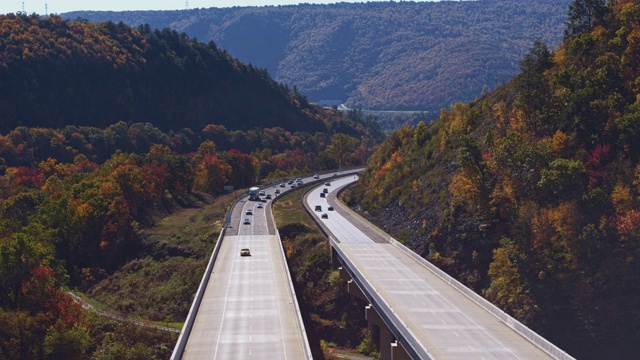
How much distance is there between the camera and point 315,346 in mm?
77438

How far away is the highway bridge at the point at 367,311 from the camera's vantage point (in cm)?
5512

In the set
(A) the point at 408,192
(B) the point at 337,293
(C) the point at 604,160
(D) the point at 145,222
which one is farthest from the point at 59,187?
(C) the point at 604,160

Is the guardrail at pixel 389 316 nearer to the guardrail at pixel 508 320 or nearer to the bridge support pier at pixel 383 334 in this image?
the bridge support pier at pixel 383 334

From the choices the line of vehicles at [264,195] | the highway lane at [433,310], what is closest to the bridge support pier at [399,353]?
the highway lane at [433,310]

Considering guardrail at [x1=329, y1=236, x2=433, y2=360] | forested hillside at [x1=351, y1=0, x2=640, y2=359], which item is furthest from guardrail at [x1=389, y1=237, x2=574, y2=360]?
guardrail at [x1=329, y1=236, x2=433, y2=360]

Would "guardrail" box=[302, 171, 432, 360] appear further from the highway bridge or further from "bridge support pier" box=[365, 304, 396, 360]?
"bridge support pier" box=[365, 304, 396, 360]

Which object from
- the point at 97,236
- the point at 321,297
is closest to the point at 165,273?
the point at 97,236

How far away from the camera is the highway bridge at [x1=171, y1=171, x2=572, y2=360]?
55.1m

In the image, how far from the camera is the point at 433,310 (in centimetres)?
6425

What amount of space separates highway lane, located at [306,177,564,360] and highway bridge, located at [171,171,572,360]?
6 centimetres

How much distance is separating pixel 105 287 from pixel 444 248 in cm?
4036

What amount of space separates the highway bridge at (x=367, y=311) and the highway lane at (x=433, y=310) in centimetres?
6

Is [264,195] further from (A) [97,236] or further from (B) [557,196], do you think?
(B) [557,196]

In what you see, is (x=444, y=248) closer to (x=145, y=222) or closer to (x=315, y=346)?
(x=315, y=346)
